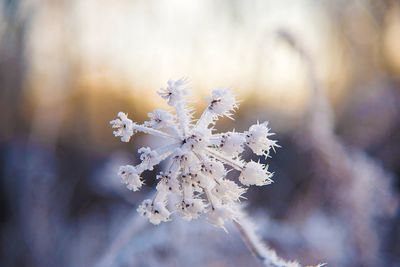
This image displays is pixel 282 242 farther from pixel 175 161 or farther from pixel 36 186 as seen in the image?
pixel 36 186

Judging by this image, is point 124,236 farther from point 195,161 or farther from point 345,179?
point 345,179

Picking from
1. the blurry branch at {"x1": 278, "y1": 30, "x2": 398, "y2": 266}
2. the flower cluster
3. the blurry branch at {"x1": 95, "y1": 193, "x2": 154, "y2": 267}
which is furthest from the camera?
the blurry branch at {"x1": 278, "y1": 30, "x2": 398, "y2": 266}

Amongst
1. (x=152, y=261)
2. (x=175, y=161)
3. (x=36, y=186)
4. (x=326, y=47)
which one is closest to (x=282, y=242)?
(x=152, y=261)

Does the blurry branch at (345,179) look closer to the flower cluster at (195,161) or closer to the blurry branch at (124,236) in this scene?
the blurry branch at (124,236)

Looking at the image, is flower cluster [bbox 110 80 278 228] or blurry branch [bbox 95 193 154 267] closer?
flower cluster [bbox 110 80 278 228]

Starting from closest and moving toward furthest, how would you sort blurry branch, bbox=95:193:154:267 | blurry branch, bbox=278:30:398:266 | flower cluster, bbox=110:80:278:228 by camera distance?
1. flower cluster, bbox=110:80:278:228
2. blurry branch, bbox=95:193:154:267
3. blurry branch, bbox=278:30:398:266

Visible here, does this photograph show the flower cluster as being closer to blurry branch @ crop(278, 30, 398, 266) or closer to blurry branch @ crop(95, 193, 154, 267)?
blurry branch @ crop(95, 193, 154, 267)

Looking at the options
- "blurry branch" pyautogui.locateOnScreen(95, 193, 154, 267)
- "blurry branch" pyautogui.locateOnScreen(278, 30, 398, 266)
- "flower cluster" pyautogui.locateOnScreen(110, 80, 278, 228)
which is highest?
"blurry branch" pyautogui.locateOnScreen(278, 30, 398, 266)
